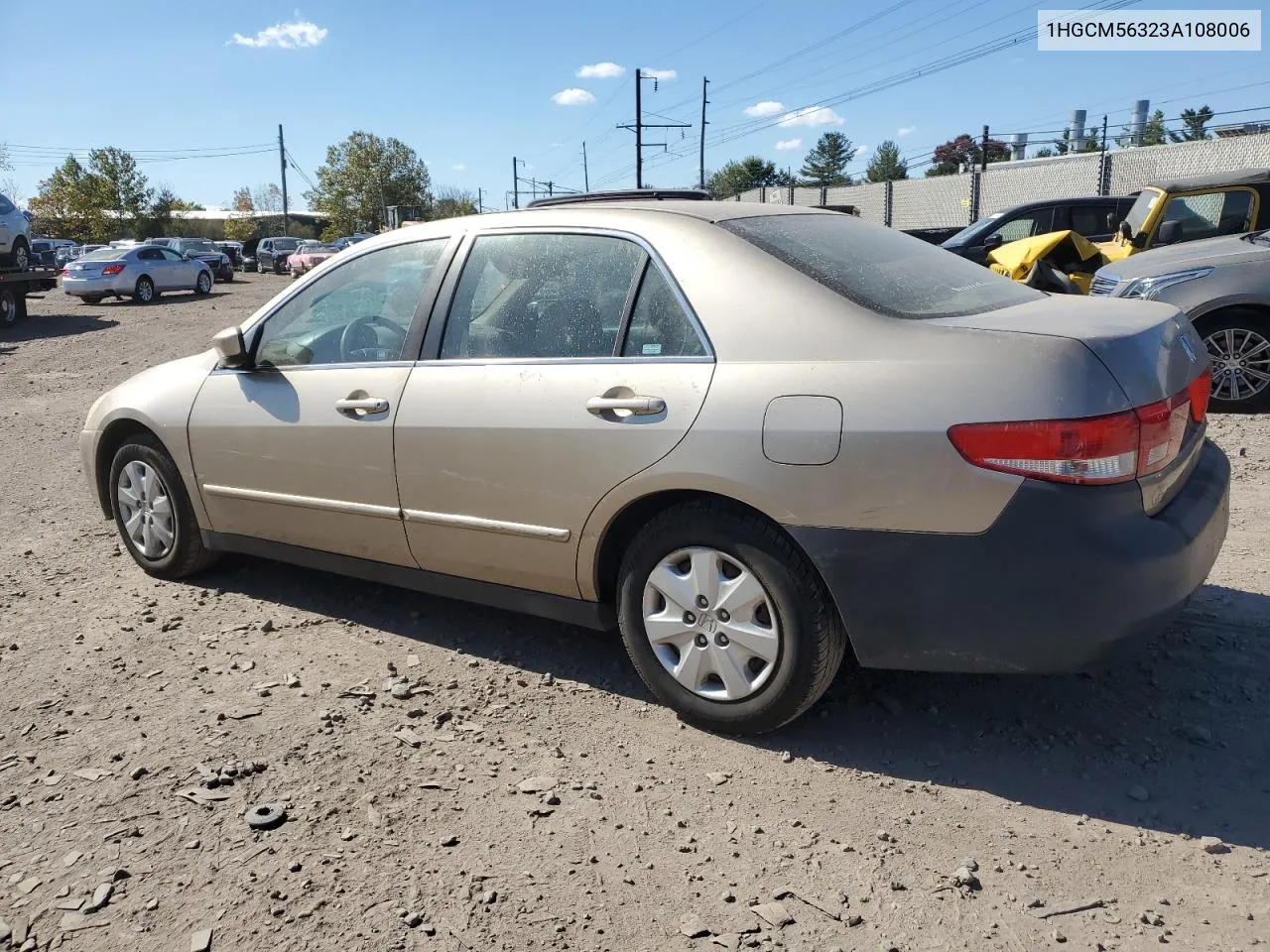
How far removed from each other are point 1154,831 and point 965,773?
513mm

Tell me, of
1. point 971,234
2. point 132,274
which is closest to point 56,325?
point 132,274

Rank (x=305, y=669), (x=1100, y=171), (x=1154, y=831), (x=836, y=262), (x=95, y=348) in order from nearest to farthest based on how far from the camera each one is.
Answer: (x=1154, y=831)
(x=836, y=262)
(x=305, y=669)
(x=95, y=348)
(x=1100, y=171)

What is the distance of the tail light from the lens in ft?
8.64

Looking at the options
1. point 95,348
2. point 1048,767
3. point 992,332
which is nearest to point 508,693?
point 1048,767

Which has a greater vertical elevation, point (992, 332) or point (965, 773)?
point (992, 332)

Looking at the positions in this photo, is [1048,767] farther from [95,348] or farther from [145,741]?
[95,348]

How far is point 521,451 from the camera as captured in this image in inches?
135

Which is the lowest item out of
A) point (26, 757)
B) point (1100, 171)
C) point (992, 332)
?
point (26, 757)

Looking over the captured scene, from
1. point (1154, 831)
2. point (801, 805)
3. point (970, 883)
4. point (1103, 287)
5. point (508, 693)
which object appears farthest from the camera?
point (1103, 287)

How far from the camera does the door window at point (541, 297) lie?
11.3ft

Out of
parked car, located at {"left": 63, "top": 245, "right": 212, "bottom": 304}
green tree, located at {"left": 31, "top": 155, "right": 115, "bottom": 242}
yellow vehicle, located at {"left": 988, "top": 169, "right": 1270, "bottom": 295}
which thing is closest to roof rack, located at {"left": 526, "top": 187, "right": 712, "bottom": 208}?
yellow vehicle, located at {"left": 988, "top": 169, "right": 1270, "bottom": 295}

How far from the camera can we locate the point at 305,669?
3932mm

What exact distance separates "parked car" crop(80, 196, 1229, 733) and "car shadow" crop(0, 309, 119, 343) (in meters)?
16.7

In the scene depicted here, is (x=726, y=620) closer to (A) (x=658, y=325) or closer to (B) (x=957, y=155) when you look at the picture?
(A) (x=658, y=325)
